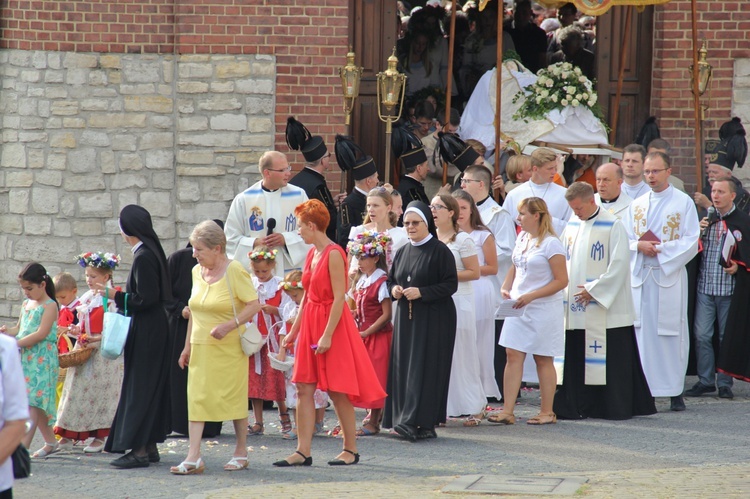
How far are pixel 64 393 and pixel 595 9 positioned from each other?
245 inches

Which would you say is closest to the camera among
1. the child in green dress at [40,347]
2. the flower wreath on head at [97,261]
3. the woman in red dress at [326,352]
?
the woman in red dress at [326,352]

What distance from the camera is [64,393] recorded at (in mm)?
8703

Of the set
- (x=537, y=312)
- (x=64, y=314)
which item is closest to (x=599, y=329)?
(x=537, y=312)

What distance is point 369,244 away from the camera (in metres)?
9.09

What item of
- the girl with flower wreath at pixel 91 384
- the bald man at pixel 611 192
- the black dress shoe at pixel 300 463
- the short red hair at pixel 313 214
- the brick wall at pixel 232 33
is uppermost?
the brick wall at pixel 232 33

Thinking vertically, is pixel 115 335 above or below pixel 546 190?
below

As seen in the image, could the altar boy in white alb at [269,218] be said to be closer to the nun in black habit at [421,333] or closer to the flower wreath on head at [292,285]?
the flower wreath on head at [292,285]

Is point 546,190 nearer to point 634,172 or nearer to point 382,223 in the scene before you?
point 634,172

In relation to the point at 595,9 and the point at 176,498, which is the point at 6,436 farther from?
the point at 595,9

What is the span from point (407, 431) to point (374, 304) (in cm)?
103

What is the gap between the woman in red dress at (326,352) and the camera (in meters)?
8.03

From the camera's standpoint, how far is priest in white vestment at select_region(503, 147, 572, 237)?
10945mm

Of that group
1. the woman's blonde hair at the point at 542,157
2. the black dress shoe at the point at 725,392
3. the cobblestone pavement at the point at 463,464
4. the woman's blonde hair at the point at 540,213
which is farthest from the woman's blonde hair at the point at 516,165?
the cobblestone pavement at the point at 463,464

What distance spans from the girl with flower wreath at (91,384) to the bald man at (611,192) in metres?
4.27
